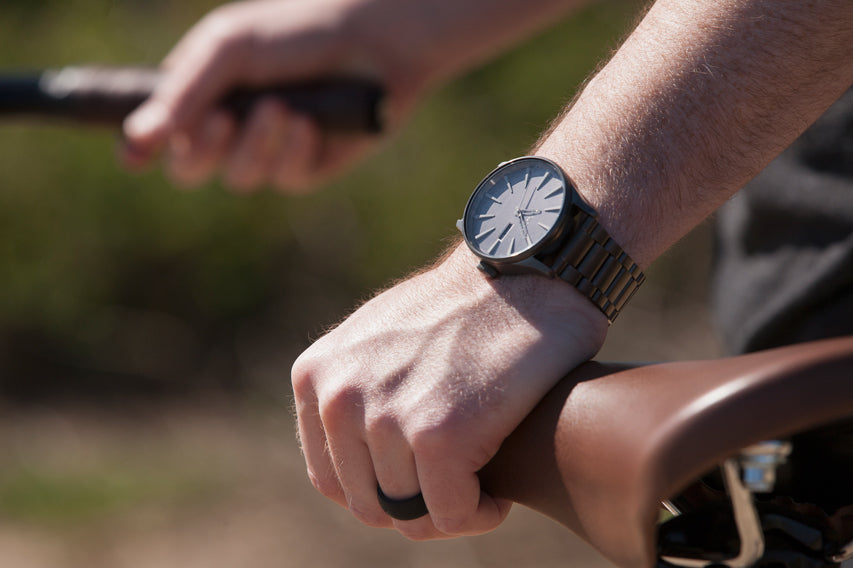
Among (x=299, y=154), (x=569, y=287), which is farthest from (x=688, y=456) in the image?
(x=299, y=154)

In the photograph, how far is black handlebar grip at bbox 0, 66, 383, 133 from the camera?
2406 millimetres

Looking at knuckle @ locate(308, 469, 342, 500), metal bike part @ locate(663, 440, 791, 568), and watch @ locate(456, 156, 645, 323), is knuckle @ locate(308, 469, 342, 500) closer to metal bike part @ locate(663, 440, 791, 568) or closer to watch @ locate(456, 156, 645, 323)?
watch @ locate(456, 156, 645, 323)

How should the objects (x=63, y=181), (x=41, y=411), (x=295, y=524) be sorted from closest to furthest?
(x=295, y=524)
(x=41, y=411)
(x=63, y=181)

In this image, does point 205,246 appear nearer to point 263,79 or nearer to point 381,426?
point 263,79

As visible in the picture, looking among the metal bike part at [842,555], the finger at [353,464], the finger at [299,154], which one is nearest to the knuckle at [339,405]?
the finger at [353,464]

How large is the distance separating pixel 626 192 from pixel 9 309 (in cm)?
525

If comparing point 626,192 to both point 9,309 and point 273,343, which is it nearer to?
point 273,343

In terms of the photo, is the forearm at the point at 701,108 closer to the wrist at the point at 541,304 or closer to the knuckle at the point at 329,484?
the wrist at the point at 541,304

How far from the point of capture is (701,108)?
1.13m

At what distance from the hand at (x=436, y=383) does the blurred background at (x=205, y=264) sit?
3.84 meters

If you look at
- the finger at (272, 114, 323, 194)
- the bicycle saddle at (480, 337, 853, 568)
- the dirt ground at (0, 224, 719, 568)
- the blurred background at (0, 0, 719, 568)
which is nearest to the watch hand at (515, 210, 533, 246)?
the bicycle saddle at (480, 337, 853, 568)

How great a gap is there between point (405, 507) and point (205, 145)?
68.9 inches

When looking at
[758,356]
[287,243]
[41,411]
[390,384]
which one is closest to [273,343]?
[287,243]

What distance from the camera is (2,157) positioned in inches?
223
